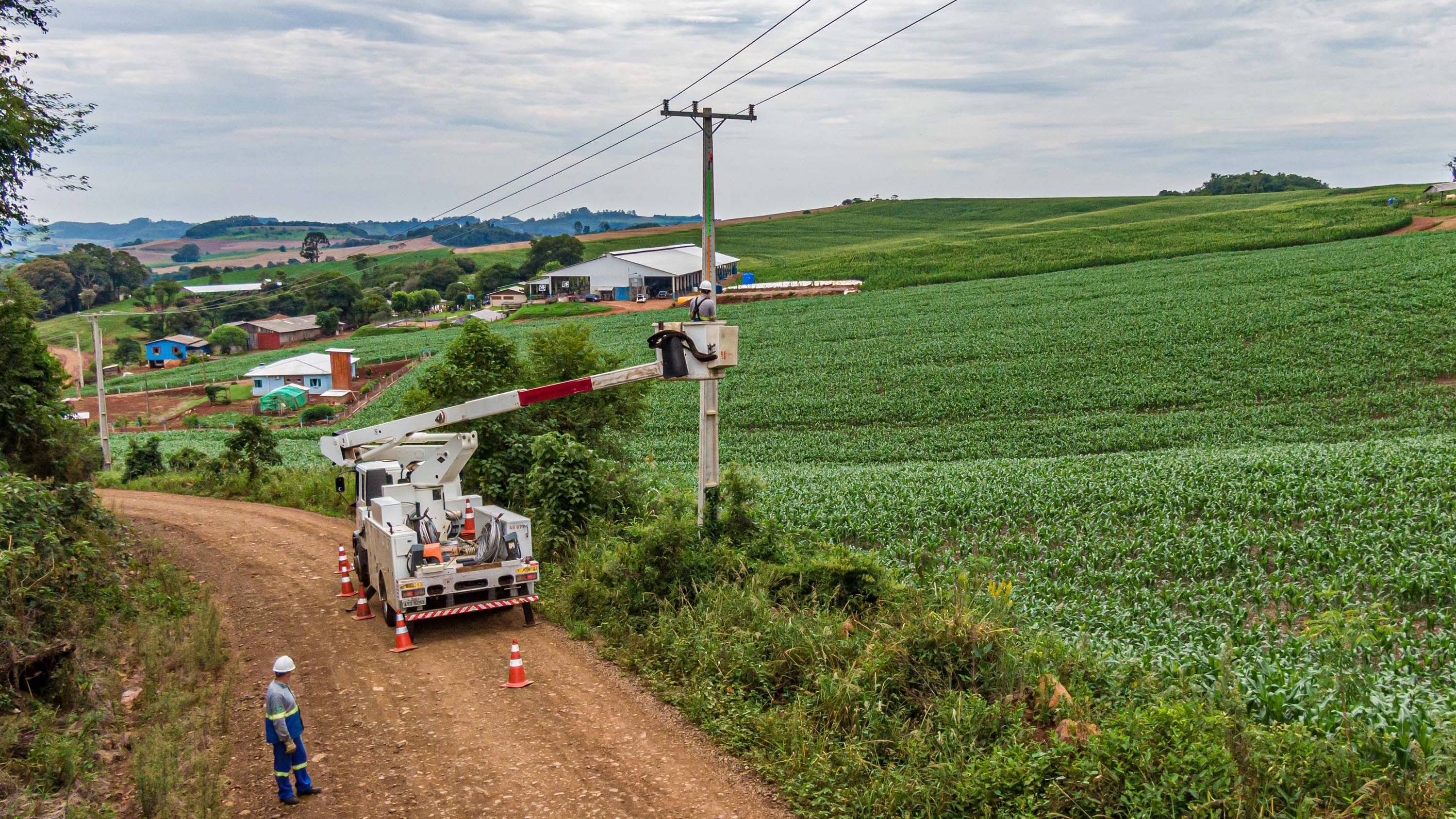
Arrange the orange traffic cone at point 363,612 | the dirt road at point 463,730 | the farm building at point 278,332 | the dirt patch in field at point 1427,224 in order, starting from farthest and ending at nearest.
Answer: the farm building at point 278,332 → the dirt patch in field at point 1427,224 → the orange traffic cone at point 363,612 → the dirt road at point 463,730

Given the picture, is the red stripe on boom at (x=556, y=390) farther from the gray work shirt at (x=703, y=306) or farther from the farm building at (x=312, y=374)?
the farm building at (x=312, y=374)

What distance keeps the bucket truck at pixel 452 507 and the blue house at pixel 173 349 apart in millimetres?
85379

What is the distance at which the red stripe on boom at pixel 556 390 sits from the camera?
41.5 ft

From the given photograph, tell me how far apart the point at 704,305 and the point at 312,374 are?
57483 mm

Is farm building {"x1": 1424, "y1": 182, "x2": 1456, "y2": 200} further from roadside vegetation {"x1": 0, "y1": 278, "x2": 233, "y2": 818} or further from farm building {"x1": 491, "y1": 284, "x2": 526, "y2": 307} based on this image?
roadside vegetation {"x1": 0, "y1": 278, "x2": 233, "y2": 818}

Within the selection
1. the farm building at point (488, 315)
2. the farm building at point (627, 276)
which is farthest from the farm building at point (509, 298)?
the farm building at point (627, 276)

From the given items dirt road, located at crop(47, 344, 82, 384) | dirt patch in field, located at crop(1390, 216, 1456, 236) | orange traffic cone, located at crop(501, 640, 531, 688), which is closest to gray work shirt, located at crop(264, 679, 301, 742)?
orange traffic cone, located at crop(501, 640, 531, 688)

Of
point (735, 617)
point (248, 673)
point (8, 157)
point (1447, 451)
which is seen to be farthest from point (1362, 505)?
point (8, 157)

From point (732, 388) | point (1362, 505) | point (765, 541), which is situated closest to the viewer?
point (765, 541)

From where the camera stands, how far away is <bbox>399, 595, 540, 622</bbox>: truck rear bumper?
1309 cm

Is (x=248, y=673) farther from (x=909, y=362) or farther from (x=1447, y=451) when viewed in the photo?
(x=909, y=362)

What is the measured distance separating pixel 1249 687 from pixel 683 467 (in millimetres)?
22067

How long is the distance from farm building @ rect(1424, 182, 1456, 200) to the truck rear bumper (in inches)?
3142

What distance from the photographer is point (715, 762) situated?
9.30 m
